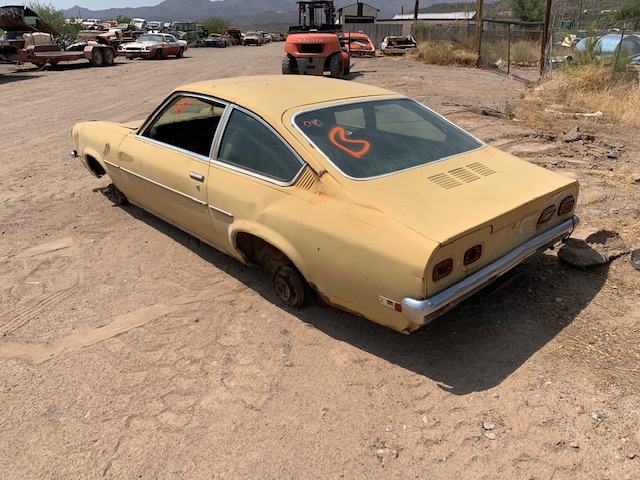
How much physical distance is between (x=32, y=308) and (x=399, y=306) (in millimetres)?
2781

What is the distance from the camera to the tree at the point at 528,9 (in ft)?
134

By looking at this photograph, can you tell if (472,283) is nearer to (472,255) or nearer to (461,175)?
(472,255)

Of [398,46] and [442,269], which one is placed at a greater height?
[398,46]

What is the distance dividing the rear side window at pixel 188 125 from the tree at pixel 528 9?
43272mm

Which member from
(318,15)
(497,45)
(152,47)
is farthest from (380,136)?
(152,47)

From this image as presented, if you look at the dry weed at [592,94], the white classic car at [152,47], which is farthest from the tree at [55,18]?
the dry weed at [592,94]

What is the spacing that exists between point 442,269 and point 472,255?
263 mm

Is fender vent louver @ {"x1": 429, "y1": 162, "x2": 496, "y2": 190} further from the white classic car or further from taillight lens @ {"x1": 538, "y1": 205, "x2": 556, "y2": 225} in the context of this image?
the white classic car

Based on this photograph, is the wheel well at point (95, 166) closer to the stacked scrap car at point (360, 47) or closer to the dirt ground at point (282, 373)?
the dirt ground at point (282, 373)

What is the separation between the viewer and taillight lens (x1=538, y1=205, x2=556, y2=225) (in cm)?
326

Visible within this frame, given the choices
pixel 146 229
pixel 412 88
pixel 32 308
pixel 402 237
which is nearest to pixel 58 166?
pixel 146 229

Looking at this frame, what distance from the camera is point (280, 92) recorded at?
3.77 meters

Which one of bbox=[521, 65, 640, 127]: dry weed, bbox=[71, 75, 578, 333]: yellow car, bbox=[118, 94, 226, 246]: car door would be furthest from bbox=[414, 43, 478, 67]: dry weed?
bbox=[71, 75, 578, 333]: yellow car

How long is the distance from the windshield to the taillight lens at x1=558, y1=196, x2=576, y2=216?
0.78m
